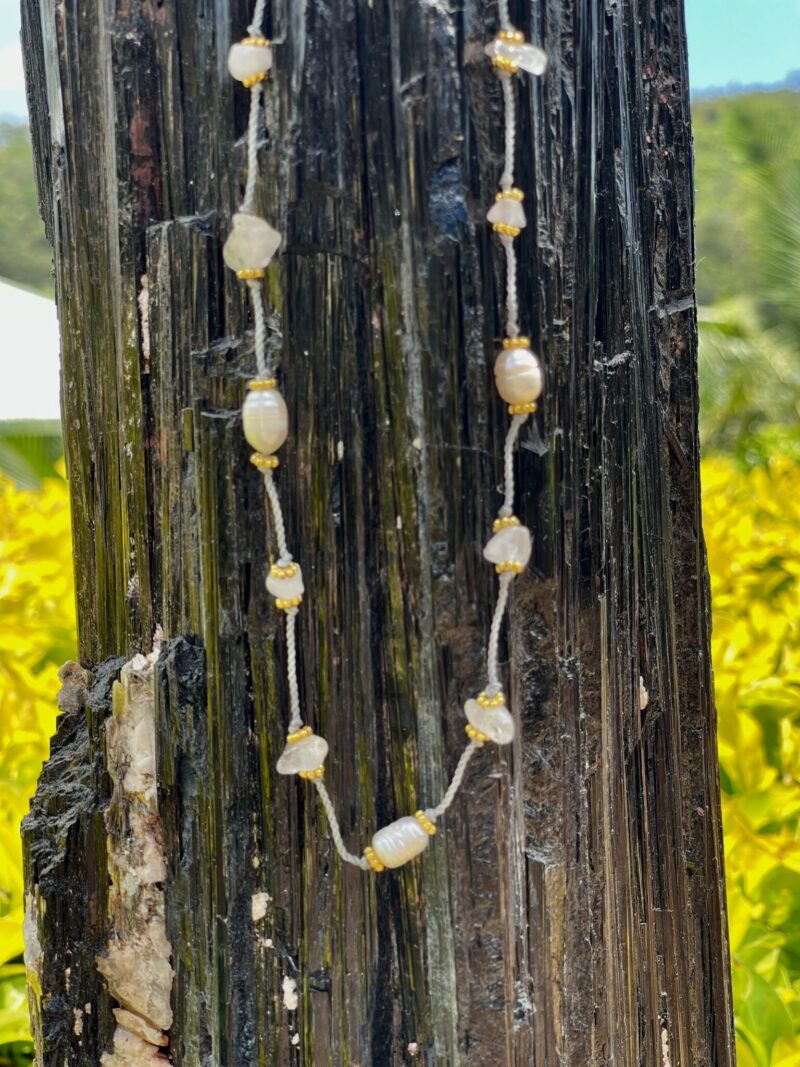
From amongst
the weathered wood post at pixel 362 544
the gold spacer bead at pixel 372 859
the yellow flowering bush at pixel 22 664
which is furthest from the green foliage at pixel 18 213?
the gold spacer bead at pixel 372 859

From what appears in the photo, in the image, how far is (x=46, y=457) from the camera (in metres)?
6.12

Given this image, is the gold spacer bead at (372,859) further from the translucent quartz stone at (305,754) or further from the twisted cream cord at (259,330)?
the twisted cream cord at (259,330)

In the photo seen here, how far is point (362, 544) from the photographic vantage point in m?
0.79

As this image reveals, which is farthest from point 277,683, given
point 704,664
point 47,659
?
point 47,659

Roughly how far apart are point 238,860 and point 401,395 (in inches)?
16.1

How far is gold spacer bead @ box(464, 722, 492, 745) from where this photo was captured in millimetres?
773

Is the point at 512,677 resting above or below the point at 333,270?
below

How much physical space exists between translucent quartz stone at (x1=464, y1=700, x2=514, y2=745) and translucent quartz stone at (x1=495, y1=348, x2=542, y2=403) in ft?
0.81

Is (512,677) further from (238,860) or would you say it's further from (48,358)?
(48,358)

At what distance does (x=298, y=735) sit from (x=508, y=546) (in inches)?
9.0

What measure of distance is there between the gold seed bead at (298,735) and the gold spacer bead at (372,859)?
105 millimetres

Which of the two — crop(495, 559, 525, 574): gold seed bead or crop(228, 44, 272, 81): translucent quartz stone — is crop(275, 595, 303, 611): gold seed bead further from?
crop(228, 44, 272, 81): translucent quartz stone

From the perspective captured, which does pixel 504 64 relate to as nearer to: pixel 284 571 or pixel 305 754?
pixel 284 571

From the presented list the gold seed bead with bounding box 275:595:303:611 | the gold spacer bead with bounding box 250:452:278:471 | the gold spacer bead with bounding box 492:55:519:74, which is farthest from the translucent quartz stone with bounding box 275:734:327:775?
the gold spacer bead with bounding box 492:55:519:74
